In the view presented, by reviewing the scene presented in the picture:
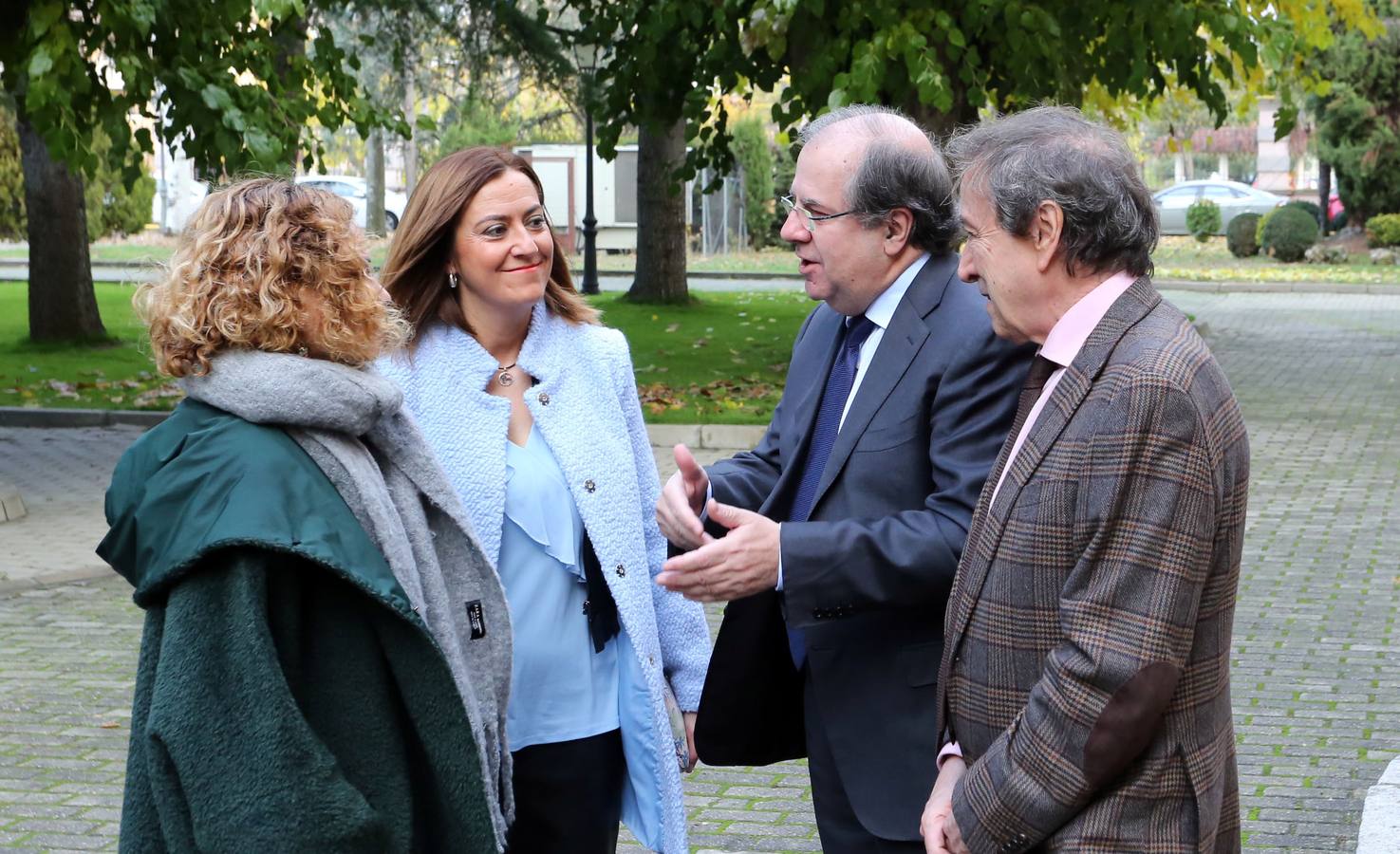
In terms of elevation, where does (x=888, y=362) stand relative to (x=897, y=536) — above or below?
above

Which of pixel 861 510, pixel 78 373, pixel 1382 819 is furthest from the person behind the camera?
pixel 78 373

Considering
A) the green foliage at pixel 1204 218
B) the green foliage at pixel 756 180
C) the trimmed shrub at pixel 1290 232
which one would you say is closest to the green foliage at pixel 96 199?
the green foliage at pixel 756 180

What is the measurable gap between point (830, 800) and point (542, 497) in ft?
2.60

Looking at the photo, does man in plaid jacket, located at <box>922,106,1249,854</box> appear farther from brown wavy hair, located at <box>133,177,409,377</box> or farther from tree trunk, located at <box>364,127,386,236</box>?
tree trunk, located at <box>364,127,386,236</box>

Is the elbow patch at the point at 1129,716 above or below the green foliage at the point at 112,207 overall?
below

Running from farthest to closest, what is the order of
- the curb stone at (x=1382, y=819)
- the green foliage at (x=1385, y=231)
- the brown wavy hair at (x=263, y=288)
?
the green foliage at (x=1385, y=231) → the curb stone at (x=1382, y=819) → the brown wavy hair at (x=263, y=288)

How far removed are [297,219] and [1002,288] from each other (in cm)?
106

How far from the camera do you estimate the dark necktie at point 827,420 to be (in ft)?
10.2

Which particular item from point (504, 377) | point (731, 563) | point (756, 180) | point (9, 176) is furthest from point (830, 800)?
point (756, 180)

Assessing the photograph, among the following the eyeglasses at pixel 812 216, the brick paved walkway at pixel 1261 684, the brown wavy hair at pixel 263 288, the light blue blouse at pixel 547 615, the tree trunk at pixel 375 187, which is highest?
the tree trunk at pixel 375 187

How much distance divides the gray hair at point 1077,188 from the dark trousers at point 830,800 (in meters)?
1.02

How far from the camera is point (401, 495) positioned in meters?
2.59

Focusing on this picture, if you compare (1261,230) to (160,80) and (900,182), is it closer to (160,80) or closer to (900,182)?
(160,80)

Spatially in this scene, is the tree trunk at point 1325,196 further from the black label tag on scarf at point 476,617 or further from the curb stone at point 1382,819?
the black label tag on scarf at point 476,617
